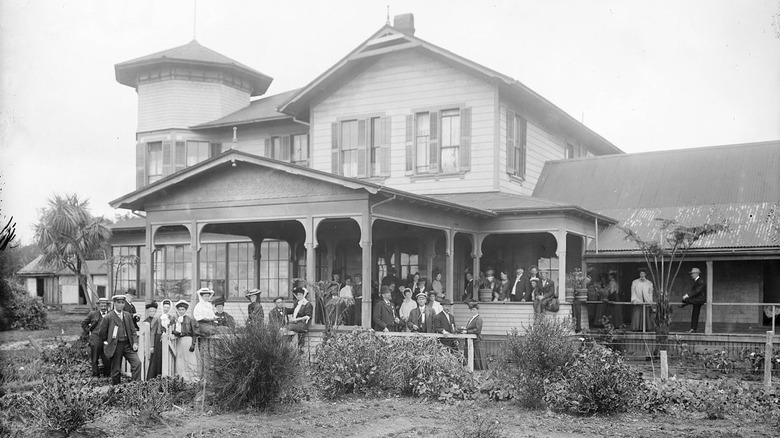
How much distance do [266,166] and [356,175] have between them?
21.8 ft

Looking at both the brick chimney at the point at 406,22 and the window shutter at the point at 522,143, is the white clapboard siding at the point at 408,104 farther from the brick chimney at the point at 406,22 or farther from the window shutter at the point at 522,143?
the brick chimney at the point at 406,22

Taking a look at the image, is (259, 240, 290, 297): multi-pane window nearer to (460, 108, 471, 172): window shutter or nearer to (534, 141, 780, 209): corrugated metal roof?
(460, 108, 471, 172): window shutter

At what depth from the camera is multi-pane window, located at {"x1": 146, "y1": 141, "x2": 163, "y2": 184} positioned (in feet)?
94.5

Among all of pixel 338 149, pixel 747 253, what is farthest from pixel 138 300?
pixel 747 253

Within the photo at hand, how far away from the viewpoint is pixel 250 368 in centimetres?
1082

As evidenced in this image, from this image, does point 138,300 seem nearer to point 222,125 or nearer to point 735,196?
point 222,125

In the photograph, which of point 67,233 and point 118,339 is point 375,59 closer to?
point 118,339

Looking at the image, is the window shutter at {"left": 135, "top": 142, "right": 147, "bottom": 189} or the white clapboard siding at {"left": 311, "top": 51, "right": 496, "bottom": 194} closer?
the white clapboard siding at {"left": 311, "top": 51, "right": 496, "bottom": 194}

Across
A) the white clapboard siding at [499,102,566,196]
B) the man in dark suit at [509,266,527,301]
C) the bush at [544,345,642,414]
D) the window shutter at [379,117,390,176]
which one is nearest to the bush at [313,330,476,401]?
the bush at [544,345,642,414]

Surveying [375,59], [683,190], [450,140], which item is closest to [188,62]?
[375,59]

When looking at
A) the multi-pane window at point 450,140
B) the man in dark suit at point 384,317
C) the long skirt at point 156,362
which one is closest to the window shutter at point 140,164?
the multi-pane window at point 450,140

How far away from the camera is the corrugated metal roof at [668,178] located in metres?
23.2

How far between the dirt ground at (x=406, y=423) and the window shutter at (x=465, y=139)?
440 inches

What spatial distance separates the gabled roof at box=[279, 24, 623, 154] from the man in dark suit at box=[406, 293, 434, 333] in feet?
24.8
